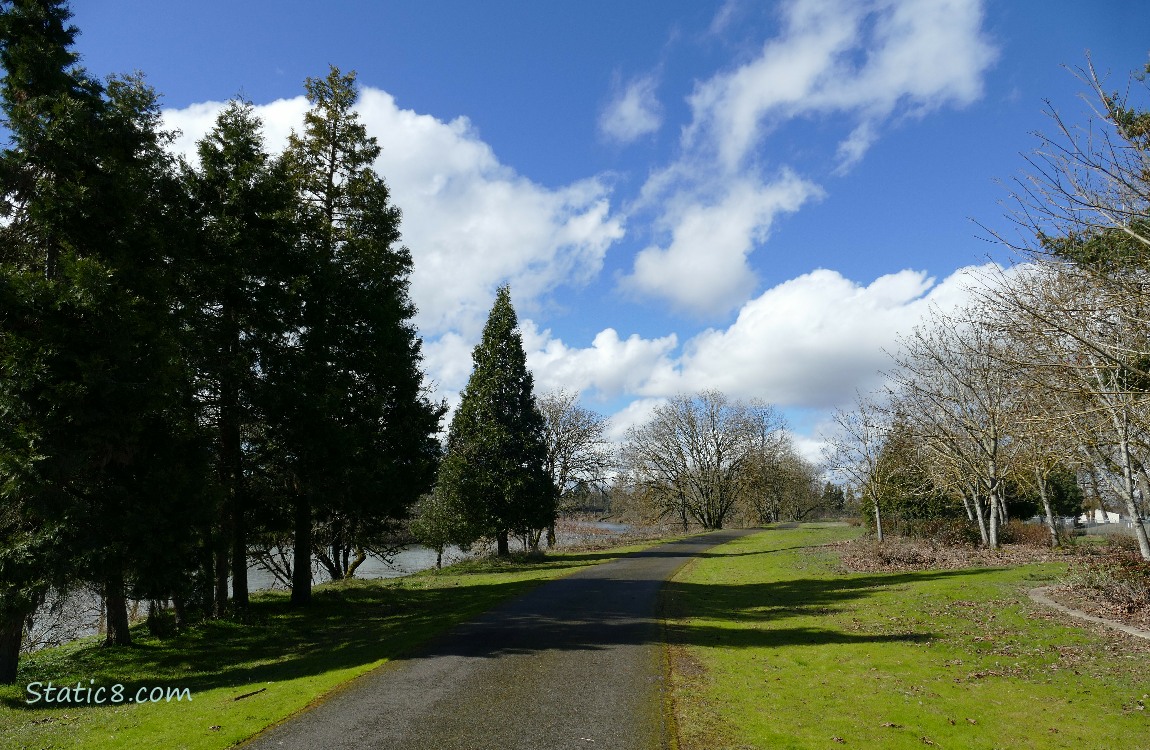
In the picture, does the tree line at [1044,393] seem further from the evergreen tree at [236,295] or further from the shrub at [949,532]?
the evergreen tree at [236,295]

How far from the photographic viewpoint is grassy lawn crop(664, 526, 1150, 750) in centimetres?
792

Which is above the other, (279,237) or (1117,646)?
(279,237)

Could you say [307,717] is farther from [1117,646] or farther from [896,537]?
[896,537]

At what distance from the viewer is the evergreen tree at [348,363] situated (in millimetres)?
17438

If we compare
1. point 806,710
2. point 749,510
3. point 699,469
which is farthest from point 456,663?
point 749,510

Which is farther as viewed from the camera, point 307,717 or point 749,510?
point 749,510

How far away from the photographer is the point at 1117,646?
36.0ft

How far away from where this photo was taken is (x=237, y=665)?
12.6m

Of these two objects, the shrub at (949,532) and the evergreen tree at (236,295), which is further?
the shrub at (949,532)

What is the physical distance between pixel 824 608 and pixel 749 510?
68.2m

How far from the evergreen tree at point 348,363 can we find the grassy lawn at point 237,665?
2.46 m

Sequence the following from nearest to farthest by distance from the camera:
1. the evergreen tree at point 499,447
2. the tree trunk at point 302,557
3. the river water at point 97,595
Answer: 1. the river water at point 97,595
2. the tree trunk at point 302,557
3. the evergreen tree at point 499,447

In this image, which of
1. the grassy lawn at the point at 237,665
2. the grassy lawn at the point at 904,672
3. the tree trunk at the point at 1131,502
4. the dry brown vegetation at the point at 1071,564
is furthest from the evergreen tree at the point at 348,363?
the tree trunk at the point at 1131,502

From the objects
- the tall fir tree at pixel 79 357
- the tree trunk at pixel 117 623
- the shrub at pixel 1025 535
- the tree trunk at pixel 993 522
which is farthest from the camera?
the shrub at pixel 1025 535
